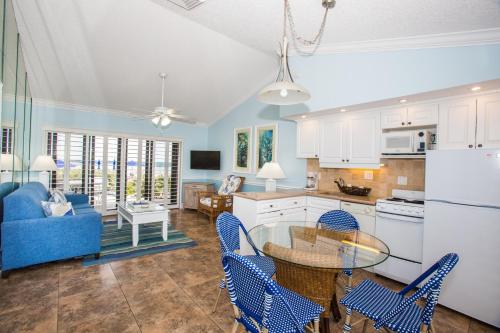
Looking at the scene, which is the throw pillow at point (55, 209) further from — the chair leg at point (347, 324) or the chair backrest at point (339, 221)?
the chair leg at point (347, 324)

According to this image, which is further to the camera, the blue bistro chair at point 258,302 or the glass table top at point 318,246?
the glass table top at point 318,246

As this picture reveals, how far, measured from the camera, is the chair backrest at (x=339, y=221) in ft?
8.47

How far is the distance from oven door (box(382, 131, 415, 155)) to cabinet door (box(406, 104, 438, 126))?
15 centimetres

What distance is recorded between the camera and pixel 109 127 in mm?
5938

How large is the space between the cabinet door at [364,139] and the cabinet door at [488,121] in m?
1.06

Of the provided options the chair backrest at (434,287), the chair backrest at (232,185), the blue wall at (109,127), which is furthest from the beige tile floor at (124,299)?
the blue wall at (109,127)

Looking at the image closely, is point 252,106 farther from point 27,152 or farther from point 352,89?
point 27,152

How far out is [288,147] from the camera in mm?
5047

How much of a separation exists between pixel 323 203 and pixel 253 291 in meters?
2.67

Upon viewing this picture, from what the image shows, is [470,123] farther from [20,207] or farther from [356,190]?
[20,207]

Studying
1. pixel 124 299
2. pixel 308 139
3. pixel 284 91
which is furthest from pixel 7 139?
pixel 308 139

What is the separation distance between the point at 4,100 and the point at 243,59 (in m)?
3.60

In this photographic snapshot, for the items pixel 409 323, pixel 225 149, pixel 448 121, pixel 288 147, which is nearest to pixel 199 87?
pixel 225 149

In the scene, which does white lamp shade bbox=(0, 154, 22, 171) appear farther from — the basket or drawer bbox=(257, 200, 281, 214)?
the basket
